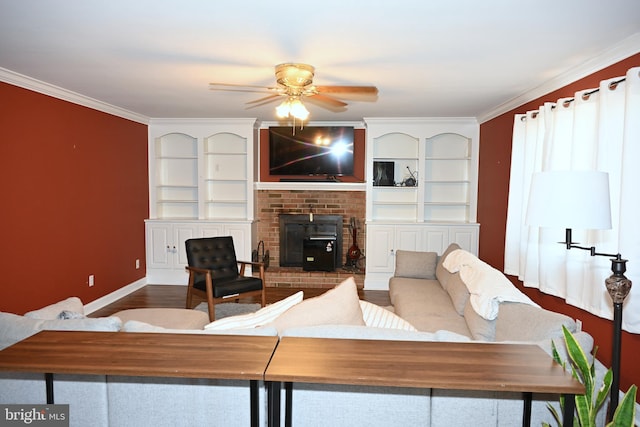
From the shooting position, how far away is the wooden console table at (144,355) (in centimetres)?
158

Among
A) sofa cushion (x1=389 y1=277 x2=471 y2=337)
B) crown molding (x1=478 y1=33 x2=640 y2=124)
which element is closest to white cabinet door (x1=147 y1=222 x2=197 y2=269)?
sofa cushion (x1=389 y1=277 x2=471 y2=337)

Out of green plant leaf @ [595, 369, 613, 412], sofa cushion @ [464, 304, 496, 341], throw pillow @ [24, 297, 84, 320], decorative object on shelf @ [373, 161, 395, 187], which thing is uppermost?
decorative object on shelf @ [373, 161, 395, 187]

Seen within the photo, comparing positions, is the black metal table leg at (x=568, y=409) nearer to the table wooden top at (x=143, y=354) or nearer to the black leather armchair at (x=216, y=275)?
the table wooden top at (x=143, y=354)

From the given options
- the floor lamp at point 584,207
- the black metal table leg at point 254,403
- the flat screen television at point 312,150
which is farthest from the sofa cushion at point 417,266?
the black metal table leg at point 254,403

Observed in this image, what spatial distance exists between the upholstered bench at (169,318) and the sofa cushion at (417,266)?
239 centimetres

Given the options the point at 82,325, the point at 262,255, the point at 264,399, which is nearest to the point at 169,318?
the point at 82,325

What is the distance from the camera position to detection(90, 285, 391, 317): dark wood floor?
5254 millimetres

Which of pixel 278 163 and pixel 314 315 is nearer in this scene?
pixel 314 315

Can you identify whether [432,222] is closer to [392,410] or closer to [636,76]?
[636,76]

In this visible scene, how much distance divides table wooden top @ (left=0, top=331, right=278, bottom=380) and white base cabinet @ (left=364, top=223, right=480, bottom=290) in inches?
174

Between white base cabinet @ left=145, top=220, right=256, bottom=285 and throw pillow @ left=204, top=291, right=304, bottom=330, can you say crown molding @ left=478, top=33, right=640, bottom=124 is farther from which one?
white base cabinet @ left=145, top=220, right=256, bottom=285

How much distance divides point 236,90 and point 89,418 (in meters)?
3.03

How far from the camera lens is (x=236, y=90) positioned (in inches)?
161

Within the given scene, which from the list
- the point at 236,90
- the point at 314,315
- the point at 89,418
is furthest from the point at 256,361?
the point at 236,90
